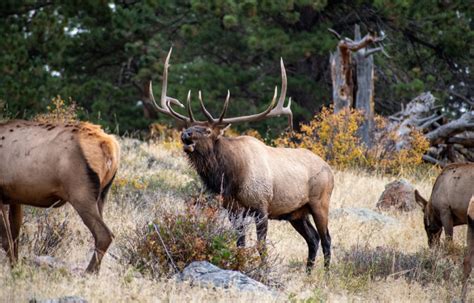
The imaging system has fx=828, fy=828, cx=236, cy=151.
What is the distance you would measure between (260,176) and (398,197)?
4619 mm

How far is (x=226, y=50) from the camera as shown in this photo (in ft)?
84.3

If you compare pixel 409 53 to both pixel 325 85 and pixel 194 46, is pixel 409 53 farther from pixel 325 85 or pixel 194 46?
pixel 194 46

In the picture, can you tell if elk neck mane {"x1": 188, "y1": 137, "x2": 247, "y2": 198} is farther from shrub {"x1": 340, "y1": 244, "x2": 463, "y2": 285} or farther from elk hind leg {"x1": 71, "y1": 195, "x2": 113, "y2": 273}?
elk hind leg {"x1": 71, "y1": 195, "x2": 113, "y2": 273}

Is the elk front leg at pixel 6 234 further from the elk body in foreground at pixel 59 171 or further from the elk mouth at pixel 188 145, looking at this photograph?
the elk mouth at pixel 188 145

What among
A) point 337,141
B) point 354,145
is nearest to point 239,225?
point 337,141

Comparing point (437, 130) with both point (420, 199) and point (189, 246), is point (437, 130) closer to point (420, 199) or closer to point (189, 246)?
point (420, 199)

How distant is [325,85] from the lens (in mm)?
23359

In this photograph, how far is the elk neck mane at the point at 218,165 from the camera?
358 inches

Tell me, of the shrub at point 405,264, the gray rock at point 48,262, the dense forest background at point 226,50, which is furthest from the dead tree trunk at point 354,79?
the gray rock at point 48,262

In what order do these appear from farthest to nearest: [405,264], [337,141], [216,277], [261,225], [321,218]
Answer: [337,141] → [321,218] → [405,264] → [261,225] → [216,277]

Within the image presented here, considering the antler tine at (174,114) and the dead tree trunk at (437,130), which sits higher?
the antler tine at (174,114)

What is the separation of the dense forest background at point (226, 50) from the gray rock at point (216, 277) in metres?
12.8

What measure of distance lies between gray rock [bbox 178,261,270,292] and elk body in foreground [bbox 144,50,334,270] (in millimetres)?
1200

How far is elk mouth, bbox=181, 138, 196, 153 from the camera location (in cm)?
891
